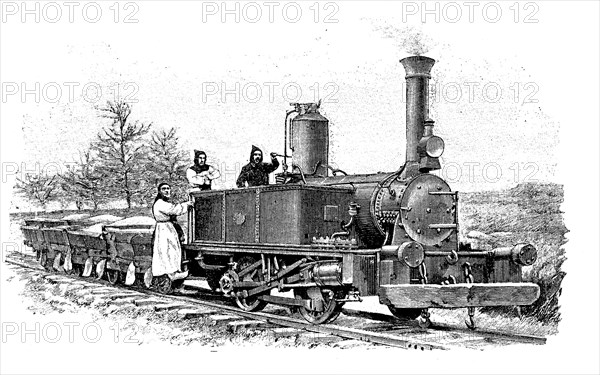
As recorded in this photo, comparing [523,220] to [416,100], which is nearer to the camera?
[416,100]

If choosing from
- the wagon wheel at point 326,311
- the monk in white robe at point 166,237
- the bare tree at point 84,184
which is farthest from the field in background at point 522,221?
the bare tree at point 84,184

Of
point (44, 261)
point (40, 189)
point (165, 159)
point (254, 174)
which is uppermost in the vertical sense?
point (165, 159)

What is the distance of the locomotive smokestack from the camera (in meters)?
9.78

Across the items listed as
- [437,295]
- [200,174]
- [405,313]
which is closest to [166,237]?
[200,174]

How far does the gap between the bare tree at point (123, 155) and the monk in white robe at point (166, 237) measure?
622 cm

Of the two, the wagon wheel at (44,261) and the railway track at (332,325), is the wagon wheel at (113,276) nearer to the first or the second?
the railway track at (332,325)

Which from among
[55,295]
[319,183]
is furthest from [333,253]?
[55,295]

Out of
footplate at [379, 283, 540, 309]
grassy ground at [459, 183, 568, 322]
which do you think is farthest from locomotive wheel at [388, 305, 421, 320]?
grassy ground at [459, 183, 568, 322]

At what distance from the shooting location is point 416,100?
984 centimetres

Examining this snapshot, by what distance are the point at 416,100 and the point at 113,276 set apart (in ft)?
27.6

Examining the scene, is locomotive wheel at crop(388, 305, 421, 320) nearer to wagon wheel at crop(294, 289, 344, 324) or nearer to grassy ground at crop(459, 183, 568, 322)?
wagon wheel at crop(294, 289, 344, 324)

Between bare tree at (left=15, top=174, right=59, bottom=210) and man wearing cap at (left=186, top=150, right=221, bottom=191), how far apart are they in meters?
5.84

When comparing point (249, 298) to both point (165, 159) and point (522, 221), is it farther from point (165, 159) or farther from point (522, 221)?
point (165, 159)

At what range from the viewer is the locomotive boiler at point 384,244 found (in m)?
8.89
